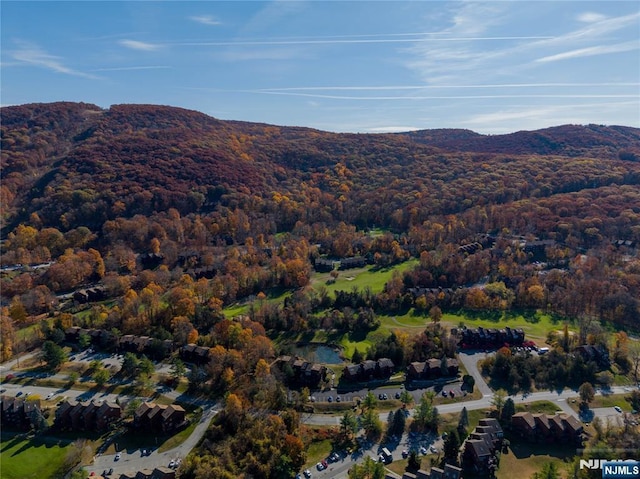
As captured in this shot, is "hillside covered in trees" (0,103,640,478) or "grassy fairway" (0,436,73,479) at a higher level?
"hillside covered in trees" (0,103,640,478)

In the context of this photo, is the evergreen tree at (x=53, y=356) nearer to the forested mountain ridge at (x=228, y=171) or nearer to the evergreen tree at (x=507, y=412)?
the forested mountain ridge at (x=228, y=171)

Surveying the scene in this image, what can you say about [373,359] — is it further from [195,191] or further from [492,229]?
[195,191]

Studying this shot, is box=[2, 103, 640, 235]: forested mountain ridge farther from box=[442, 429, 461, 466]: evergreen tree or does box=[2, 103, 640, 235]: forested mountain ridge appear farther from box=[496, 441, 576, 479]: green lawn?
box=[442, 429, 461, 466]: evergreen tree

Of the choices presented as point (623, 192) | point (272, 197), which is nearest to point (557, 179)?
point (623, 192)

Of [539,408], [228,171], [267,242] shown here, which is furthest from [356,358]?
[228,171]

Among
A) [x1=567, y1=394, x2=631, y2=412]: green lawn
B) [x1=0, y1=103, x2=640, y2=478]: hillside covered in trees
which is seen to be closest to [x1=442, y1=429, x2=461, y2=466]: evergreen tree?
[x1=0, y1=103, x2=640, y2=478]: hillside covered in trees
